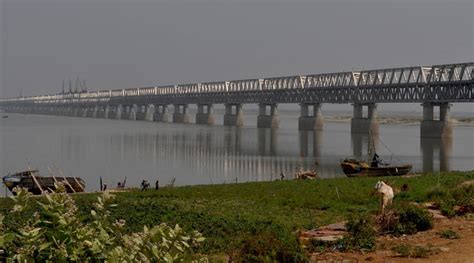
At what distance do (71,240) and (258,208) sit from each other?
18.2m

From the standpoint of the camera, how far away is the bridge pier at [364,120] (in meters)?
133

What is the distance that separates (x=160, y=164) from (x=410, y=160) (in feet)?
97.3

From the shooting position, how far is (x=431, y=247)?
14898 mm

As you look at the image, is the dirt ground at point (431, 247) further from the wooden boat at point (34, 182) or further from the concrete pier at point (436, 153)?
the concrete pier at point (436, 153)

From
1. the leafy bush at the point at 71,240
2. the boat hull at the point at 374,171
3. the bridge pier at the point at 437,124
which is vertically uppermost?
the bridge pier at the point at 437,124

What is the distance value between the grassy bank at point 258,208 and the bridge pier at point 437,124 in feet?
260

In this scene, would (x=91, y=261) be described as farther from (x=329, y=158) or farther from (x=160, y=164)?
(x=329, y=158)

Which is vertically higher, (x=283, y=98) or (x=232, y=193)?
(x=283, y=98)

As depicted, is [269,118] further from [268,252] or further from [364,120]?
[268,252]

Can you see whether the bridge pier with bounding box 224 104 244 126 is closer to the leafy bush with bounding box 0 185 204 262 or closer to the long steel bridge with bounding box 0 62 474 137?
the long steel bridge with bounding box 0 62 474 137

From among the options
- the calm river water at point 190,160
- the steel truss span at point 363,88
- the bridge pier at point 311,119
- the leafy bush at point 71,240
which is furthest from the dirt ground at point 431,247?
the bridge pier at point 311,119

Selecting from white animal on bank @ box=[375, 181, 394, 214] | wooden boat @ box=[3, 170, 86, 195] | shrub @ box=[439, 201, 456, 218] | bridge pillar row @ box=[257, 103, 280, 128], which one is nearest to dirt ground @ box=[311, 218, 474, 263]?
shrub @ box=[439, 201, 456, 218]

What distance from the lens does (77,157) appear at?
71.2 metres

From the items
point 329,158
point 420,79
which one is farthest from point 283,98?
point 329,158
